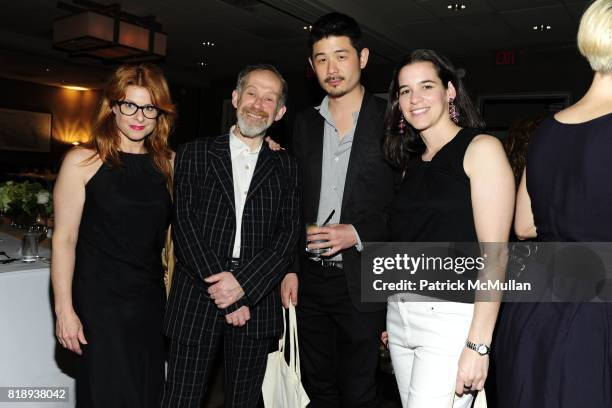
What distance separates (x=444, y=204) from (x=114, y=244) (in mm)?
1259

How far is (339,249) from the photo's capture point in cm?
205

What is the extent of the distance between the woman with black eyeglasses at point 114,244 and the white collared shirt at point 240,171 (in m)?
0.29

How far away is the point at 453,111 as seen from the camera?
6.07ft

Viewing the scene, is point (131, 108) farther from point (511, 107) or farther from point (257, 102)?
point (511, 107)

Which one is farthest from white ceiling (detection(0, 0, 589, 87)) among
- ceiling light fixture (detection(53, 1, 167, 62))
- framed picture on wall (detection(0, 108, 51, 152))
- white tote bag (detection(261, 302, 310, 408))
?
white tote bag (detection(261, 302, 310, 408))

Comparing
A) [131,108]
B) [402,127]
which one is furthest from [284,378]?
[131,108]

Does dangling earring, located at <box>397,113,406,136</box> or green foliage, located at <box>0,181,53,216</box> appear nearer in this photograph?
dangling earring, located at <box>397,113,406,136</box>

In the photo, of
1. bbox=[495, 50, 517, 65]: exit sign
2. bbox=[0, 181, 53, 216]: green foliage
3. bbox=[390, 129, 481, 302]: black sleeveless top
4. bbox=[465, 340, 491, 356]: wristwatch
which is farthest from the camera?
bbox=[495, 50, 517, 65]: exit sign

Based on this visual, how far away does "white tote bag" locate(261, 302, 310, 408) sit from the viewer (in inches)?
85.4

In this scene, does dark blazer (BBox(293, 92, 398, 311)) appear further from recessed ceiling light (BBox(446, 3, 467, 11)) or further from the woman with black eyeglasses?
recessed ceiling light (BBox(446, 3, 467, 11))

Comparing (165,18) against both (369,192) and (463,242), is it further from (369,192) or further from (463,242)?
(463,242)

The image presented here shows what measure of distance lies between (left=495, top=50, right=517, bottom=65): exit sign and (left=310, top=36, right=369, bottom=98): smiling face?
22.7 feet

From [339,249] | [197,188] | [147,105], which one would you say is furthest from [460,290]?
[147,105]

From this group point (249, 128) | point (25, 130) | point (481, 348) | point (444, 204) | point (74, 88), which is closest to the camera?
point (481, 348)
